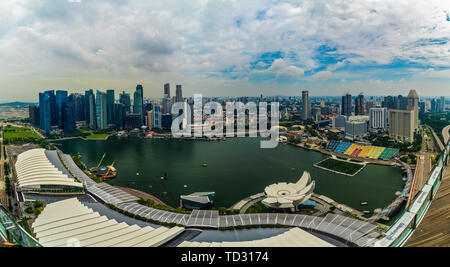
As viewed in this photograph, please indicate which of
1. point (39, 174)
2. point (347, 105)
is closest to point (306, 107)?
point (347, 105)

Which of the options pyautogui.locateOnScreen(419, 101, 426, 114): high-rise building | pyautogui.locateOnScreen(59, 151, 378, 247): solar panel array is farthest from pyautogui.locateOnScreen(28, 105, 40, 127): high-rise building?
pyautogui.locateOnScreen(419, 101, 426, 114): high-rise building

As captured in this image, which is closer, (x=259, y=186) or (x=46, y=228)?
(x=46, y=228)

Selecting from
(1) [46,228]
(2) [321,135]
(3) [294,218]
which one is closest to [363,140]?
(2) [321,135]

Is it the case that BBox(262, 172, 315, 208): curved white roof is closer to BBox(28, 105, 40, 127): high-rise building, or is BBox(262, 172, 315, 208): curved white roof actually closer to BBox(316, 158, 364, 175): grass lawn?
BBox(316, 158, 364, 175): grass lawn

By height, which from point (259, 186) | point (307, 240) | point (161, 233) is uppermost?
point (307, 240)

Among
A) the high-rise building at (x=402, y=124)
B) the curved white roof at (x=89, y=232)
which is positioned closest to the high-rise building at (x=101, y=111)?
the curved white roof at (x=89, y=232)

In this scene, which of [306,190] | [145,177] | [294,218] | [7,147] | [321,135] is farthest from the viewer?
[321,135]
